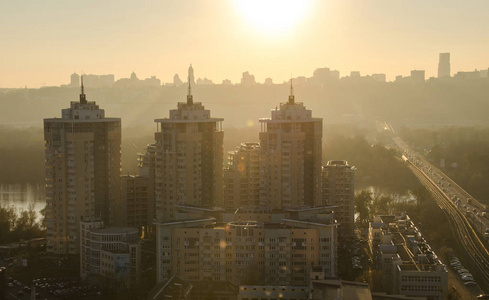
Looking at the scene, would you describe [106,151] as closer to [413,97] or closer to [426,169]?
[426,169]

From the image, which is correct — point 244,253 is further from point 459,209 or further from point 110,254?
point 459,209

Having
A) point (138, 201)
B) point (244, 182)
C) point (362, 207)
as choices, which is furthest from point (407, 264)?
point (362, 207)

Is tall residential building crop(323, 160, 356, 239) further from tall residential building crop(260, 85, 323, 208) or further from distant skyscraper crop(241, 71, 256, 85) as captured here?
distant skyscraper crop(241, 71, 256, 85)

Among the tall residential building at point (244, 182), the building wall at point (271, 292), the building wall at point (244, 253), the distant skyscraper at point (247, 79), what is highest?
the distant skyscraper at point (247, 79)

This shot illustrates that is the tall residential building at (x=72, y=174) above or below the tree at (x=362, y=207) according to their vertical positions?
above

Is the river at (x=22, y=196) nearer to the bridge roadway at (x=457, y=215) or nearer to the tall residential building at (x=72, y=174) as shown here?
the tall residential building at (x=72, y=174)

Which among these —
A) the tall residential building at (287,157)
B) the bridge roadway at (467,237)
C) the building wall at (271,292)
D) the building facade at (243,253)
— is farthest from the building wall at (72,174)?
the bridge roadway at (467,237)

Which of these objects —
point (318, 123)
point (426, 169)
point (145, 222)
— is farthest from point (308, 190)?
point (426, 169)
